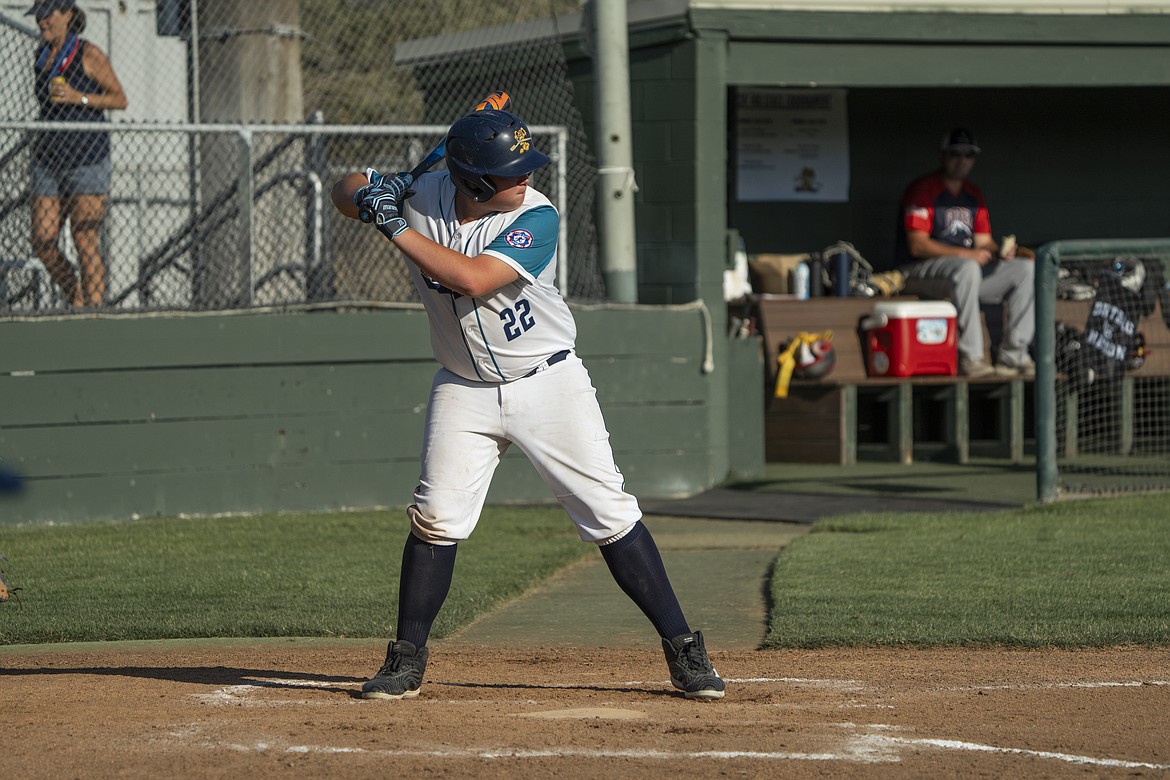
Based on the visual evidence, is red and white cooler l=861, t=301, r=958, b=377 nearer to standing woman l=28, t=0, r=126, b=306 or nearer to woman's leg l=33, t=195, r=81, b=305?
standing woman l=28, t=0, r=126, b=306

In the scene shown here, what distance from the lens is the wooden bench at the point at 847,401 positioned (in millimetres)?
11352

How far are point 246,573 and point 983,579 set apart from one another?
11.0 ft

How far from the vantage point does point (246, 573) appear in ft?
23.9

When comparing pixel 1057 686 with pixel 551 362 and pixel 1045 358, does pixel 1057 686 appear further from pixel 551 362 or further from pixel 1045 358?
pixel 1045 358

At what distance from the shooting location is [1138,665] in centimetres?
525

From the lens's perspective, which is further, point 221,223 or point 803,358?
point 803,358

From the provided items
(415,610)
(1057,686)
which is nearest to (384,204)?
(415,610)

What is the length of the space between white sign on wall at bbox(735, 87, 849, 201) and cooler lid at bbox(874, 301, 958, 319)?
2.40 m

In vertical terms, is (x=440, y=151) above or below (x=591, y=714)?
above

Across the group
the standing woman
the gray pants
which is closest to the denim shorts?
the standing woman

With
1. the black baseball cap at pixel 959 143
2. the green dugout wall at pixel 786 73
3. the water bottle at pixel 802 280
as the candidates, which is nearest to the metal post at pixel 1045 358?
the green dugout wall at pixel 786 73

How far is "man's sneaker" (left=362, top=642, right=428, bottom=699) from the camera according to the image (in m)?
4.71

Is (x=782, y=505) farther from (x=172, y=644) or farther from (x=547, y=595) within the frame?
(x=172, y=644)

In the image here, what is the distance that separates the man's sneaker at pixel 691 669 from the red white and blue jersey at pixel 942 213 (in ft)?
26.1
